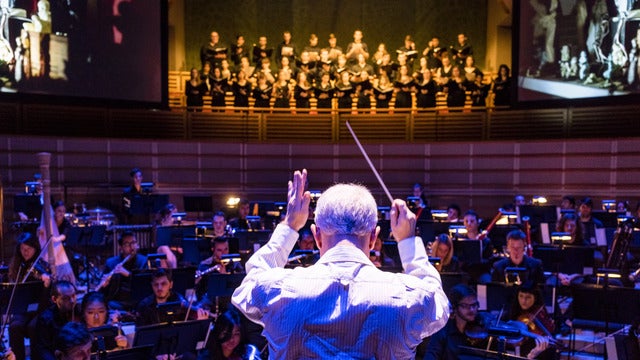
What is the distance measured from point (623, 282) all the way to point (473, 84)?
832 cm

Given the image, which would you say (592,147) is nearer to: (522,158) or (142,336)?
(522,158)

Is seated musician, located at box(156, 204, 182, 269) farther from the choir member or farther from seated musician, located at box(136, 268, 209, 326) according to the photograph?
the choir member

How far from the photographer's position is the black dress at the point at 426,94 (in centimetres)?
1588

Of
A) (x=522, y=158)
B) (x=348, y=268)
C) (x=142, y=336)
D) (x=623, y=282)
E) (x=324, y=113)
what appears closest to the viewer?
(x=348, y=268)

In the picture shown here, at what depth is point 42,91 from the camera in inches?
557

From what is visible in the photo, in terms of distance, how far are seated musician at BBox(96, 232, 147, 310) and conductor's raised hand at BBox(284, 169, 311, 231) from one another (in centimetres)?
697

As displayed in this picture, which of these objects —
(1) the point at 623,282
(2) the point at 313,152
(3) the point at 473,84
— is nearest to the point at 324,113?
(2) the point at 313,152

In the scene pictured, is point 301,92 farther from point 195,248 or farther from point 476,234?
point 195,248

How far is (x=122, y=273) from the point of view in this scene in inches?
350

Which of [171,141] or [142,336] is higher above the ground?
[171,141]

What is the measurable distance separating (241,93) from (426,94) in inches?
167

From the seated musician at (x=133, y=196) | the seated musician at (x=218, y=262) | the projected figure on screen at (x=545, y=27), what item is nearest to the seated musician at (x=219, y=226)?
the seated musician at (x=218, y=262)

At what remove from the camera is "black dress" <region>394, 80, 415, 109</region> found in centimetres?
1595

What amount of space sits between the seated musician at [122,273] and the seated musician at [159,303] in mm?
1539
